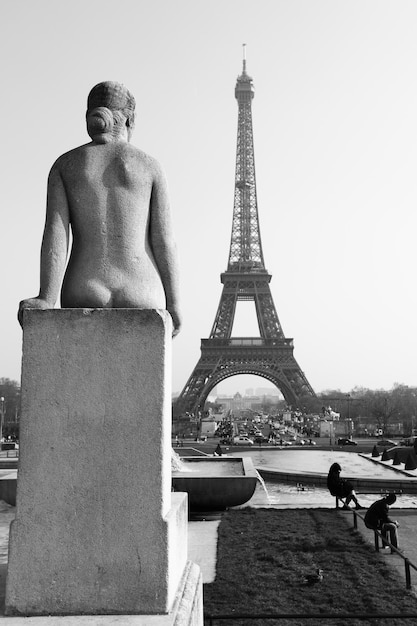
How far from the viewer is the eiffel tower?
8025 cm

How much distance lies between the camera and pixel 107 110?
4.52 m

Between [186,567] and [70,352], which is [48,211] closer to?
[70,352]

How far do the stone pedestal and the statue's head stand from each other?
59.0 inches

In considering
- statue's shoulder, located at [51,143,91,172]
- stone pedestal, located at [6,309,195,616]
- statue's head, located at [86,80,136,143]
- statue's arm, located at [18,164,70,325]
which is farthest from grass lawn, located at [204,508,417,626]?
statue's head, located at [86,80,136,143]

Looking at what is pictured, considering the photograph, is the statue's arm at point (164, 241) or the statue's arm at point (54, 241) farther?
the statue's arm at point (164, 241)

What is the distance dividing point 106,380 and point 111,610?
4.43 feet

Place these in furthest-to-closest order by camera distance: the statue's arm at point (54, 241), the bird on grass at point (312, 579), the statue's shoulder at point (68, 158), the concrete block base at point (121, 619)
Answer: the bird on grass at point (312, 579), the statue's shoulder at point (68, 158), the statue's arm at point (54, 241), the concrete block base at point (121, 619)

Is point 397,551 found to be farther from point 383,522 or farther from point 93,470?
point 93,470

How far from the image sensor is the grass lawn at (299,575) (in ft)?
23.4

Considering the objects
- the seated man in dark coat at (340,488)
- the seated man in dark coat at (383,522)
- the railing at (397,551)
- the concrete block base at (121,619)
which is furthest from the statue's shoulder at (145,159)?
the seated man in dark coat at (340,488)

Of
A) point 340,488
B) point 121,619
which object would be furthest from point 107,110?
point 340,488

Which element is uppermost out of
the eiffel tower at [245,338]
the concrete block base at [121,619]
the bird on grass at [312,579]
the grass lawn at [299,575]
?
the eiffel tower at [245,338]

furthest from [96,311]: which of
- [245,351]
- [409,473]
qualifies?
[245,351]

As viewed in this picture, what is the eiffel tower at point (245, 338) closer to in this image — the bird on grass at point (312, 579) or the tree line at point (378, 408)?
the tree line at point (378, 408)
